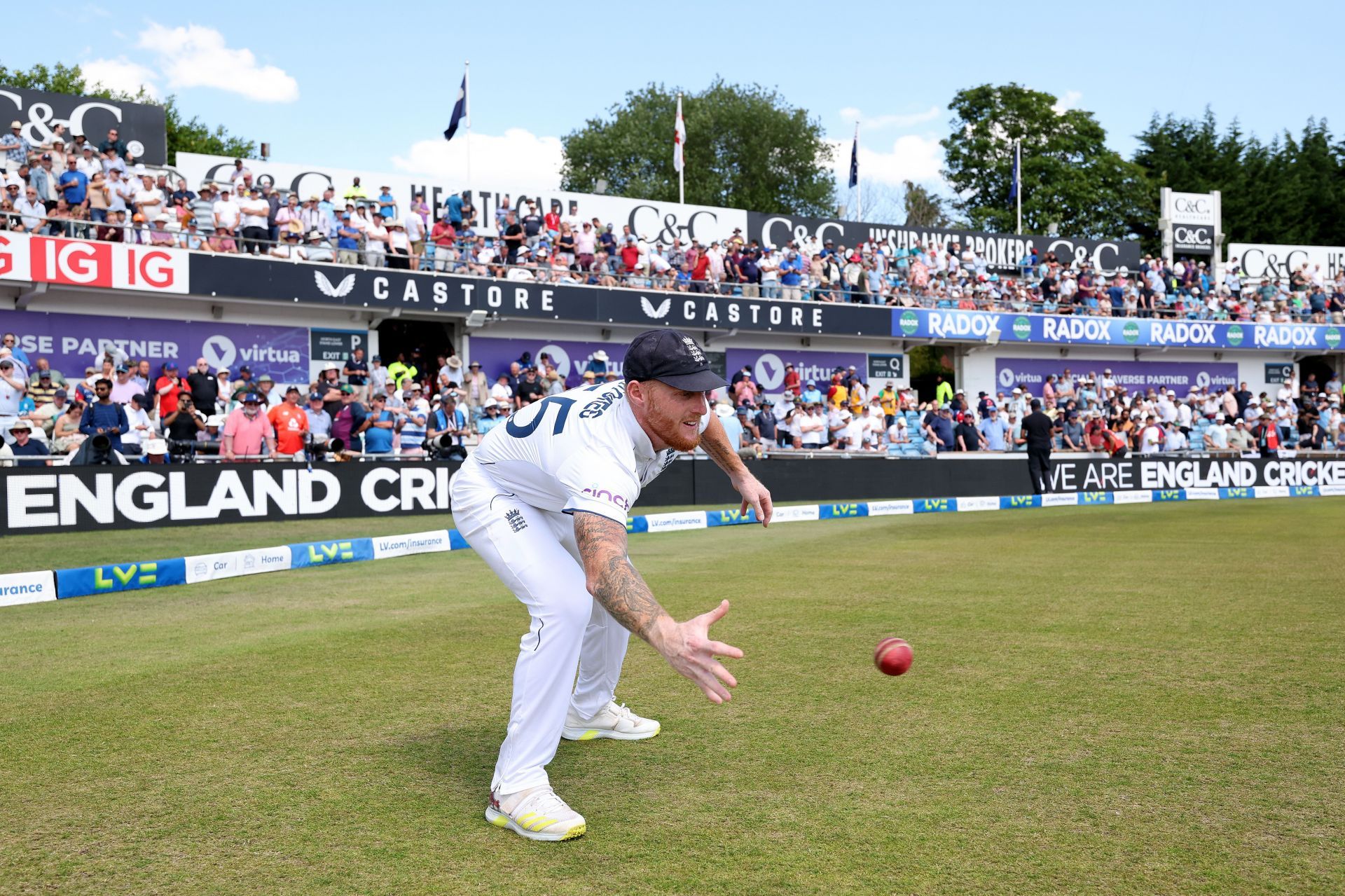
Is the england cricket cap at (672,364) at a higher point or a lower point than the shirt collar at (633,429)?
higher

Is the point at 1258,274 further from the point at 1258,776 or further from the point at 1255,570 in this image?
the point at 1258,776

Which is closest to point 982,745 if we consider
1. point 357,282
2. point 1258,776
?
point 1258,776

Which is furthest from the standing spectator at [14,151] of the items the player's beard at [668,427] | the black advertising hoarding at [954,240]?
the player's beard at [668,427]

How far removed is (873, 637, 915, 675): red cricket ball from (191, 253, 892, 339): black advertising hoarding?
20774 millimetres

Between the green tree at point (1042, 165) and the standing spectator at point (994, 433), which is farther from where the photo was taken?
the green tree at point (1042, 165)

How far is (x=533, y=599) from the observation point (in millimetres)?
4203

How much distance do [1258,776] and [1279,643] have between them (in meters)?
3.12

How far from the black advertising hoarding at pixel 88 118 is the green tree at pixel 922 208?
5038 cm

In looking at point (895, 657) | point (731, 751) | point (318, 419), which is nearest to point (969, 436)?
point (318, 419)

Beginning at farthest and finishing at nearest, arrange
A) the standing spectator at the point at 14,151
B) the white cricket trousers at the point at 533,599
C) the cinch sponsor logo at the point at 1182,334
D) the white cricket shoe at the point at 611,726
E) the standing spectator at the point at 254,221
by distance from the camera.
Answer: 1. the cinch sponsor logo at the point at 1182,334
2. the standing spectator at the point at 254,221
3. the standing spectator at the point at 14,151
4. the white cricket shoe at the point at 611,726
5. the white cricket trousers at the point at 533,599

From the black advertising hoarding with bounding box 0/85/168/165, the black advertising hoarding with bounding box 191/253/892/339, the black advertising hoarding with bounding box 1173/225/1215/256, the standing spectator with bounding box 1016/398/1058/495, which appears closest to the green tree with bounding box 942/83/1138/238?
the black advertising hoarding with bounding box 1173/225/1215/256

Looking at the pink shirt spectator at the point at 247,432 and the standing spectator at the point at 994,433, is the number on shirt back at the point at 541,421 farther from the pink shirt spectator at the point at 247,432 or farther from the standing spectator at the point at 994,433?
the standing spectator at the point at 994,433

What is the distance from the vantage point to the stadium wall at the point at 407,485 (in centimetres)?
1491

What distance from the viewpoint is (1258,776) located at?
435 cm
